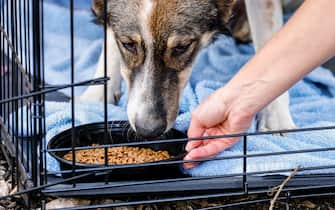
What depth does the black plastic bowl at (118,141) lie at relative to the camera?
1837 mm

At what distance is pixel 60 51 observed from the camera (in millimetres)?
2920

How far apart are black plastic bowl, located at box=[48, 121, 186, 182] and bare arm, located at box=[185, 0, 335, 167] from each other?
0.33ft

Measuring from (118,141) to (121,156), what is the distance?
0.42ft

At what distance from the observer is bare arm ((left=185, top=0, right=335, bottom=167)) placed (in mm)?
1666

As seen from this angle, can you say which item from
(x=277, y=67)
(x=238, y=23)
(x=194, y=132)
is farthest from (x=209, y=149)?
(x=238, y=23)

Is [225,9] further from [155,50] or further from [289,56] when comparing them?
[289,56]

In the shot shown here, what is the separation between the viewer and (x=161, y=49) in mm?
2092

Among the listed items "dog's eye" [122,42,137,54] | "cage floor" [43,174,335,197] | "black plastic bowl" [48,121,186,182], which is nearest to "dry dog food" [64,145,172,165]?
"black plastic bowl" [48,121,186,182]

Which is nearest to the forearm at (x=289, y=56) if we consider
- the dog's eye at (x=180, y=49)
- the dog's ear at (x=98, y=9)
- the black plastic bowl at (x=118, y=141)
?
the black plastic bowl at (x=118, y=141)

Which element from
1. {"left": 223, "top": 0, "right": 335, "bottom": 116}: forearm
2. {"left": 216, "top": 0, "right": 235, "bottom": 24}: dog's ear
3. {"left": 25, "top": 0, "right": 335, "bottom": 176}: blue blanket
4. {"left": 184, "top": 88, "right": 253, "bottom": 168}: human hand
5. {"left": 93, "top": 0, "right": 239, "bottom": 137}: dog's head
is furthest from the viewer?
{"left": 216, "top": 0, "right": 235, "bottom": 24}: dog's ear

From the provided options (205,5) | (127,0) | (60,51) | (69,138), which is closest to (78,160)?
(69,138)

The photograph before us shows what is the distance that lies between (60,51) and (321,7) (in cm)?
148

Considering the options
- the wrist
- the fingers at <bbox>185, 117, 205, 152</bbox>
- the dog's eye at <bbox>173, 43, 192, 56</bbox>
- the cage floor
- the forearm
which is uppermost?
the dog's eye at <bbox>173, 43, 192, 56</bbox>

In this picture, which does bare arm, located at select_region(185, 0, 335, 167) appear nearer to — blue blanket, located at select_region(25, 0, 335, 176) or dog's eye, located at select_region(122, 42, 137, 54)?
blue blanket, located at select_region(25, 0, 335, 176)
